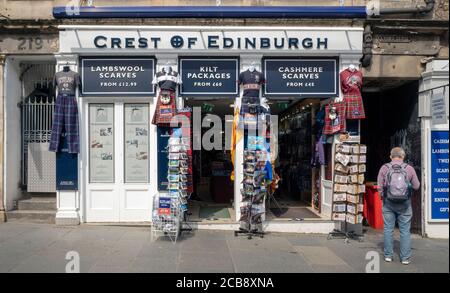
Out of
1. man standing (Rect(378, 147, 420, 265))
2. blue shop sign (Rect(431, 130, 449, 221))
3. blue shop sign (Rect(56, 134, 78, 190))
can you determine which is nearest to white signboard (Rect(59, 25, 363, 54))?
blue shop sign (Rect(56, 134, 78, 190))

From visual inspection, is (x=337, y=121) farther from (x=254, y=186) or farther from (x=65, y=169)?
(x=65, y=169)

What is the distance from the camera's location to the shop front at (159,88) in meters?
8.32

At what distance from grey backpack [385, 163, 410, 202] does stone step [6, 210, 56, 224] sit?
671 centimetres

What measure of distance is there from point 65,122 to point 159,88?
208cm

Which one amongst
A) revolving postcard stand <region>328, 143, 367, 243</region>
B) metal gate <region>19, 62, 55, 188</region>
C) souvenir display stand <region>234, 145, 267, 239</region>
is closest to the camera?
revolving postcard stand <region>328, 143, 367, 243</region>

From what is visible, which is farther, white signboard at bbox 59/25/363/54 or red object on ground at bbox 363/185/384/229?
red object on ground at bbox 363/185/384/229

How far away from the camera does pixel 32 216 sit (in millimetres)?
8711

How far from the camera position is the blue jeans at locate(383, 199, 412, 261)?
6.33 meters

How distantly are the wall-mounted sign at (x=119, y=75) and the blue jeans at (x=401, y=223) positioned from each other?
200 inches

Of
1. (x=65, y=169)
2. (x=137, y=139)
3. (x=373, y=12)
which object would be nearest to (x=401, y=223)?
(x=373, y=12)

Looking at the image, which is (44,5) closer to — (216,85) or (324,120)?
(216,85)

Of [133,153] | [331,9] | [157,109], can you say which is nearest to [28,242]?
[133,153]

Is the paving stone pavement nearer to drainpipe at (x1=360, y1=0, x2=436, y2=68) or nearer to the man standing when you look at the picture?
the man standing

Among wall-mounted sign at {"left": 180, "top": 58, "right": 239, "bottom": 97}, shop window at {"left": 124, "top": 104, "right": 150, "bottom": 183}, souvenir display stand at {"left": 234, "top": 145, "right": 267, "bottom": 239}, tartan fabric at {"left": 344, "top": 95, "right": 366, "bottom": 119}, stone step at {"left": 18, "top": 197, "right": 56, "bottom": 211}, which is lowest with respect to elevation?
stone step at {"left": 18, "top": 197, "right": 56, "bottom": 211}
